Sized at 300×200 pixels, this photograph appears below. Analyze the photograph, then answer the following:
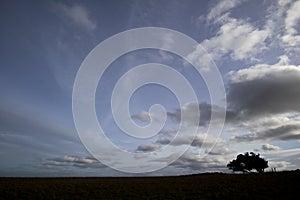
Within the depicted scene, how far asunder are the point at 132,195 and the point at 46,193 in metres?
14.0

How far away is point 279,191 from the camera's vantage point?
42.7 metres

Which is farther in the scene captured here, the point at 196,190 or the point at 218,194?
the point at 196,190

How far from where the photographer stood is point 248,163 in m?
103

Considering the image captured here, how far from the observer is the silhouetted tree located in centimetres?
10075

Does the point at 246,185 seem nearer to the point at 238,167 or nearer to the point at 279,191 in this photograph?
the point at 279,191

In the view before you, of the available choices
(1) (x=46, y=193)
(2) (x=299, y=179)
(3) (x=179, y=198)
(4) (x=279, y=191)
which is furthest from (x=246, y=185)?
(1) (x=46, y=193)

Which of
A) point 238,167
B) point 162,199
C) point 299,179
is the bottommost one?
point 162,199

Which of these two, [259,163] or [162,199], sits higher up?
[259,163]

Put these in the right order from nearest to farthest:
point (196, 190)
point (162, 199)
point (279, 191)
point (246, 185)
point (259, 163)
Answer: point (162, 199)
point (279, 191)
point (196, 190)
point (246, 185)
point (259, 163)

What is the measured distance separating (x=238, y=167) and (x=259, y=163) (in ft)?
25.6

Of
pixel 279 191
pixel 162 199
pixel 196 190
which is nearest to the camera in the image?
pixel 162 199

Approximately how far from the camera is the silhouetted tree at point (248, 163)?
101 m

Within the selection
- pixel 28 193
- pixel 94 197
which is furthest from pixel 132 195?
pixel 28 193

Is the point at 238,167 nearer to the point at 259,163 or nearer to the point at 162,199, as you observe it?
the point at 259,163
